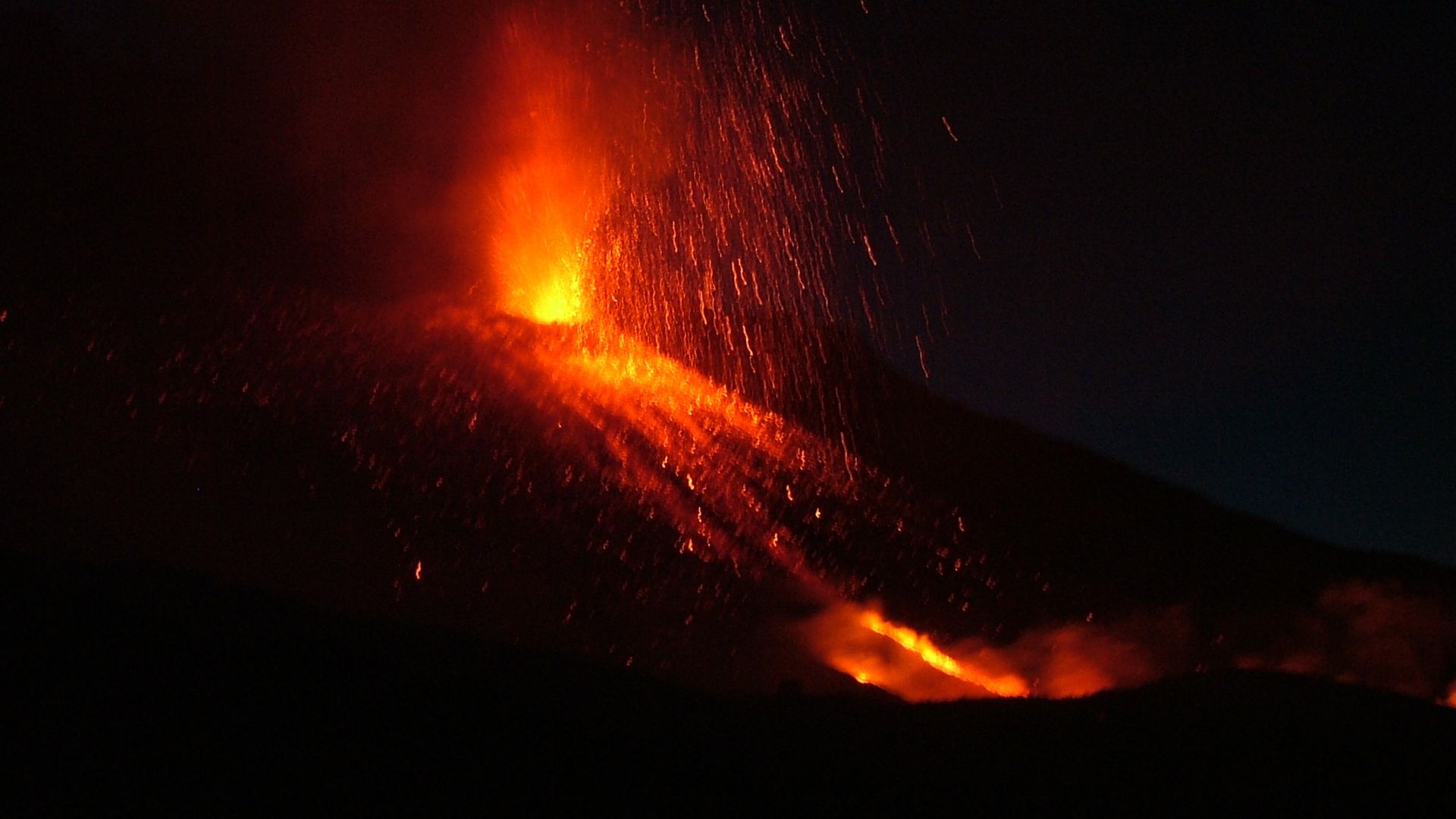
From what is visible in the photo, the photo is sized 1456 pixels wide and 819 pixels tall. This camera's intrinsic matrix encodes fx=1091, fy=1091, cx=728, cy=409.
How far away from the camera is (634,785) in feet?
16.6

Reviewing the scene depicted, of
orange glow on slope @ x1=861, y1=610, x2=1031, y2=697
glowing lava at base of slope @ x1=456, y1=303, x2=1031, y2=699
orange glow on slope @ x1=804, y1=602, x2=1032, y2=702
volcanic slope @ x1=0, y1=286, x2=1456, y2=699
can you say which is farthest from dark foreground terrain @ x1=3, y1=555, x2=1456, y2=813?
orange glow on slope @ x1=861, y1=610, x2=1031, y2=697

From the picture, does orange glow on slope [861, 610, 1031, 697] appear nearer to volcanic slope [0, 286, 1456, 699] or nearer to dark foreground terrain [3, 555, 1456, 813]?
volcanic slope [0, 286, 1456, 699]

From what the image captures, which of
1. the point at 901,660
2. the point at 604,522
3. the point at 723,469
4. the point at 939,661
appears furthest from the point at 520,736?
the point at 723,469

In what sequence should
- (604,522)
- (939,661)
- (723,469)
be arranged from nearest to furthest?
(939,661) → (604,522) → (723,469)

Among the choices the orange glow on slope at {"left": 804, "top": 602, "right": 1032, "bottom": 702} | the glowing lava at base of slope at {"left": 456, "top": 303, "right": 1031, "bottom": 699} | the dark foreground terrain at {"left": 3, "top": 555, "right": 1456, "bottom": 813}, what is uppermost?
the glowing lava at base of slope at {"left": 456, "top": 303, "right": 1031, "bottom": 699}

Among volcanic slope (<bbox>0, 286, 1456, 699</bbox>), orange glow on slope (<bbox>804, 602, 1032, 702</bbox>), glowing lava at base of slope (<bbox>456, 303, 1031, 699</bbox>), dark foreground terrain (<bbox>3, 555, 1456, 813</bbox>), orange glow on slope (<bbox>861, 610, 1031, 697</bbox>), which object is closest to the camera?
dark foreground terrain (<bbox>3, 555, 1456, 813</bbox>)

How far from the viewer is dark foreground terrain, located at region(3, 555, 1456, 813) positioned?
15.8 ft

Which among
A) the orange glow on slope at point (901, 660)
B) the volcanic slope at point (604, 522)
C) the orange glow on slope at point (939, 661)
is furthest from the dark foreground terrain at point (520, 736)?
the orange glow on slope at point (939, 661)

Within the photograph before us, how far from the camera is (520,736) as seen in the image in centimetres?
539

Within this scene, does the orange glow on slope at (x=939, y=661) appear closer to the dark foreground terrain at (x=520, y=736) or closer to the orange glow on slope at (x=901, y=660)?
the orange glow on slope at (x=901, y=660)

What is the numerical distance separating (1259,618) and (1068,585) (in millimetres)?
2518

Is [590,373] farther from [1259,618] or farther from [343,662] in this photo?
[343,662]

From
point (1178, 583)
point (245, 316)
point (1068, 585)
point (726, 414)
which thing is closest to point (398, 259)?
point (245, 316)

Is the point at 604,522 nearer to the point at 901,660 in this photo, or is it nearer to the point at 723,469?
the point at 723,469
